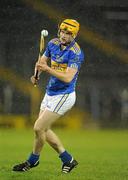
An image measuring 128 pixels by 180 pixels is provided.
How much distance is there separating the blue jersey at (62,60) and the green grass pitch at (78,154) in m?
0.88

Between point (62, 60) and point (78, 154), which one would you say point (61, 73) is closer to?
point (62, 60)

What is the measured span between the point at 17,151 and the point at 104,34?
2.99m

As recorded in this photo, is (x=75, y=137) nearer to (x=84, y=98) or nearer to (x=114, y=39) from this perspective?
(x=84, y=98)

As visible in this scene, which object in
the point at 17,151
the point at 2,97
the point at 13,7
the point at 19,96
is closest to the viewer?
the point at 17,151

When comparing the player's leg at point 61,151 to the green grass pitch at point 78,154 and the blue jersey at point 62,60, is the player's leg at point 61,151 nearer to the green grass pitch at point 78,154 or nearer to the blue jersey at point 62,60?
the green grass pitch at point 78,154

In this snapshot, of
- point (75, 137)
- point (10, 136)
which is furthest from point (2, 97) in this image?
point (75, 137)

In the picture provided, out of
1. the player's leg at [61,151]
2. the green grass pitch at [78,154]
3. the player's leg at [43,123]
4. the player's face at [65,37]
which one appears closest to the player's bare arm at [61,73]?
the player's face at [65,37]

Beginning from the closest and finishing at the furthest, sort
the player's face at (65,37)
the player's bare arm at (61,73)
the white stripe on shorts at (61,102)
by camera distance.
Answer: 1. the player's bare arm at (61,73)
2. the player's face at (65,37)
3. the white stripe on shorts at (61,102)

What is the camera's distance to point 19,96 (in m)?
15.1

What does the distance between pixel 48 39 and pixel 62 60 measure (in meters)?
4.83

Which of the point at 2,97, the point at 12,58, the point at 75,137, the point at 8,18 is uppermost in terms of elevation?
the point at 8,18

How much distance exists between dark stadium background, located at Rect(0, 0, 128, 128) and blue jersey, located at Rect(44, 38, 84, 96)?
14.7 feet

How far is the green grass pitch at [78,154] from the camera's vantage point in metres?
7.43

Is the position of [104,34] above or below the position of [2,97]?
above
